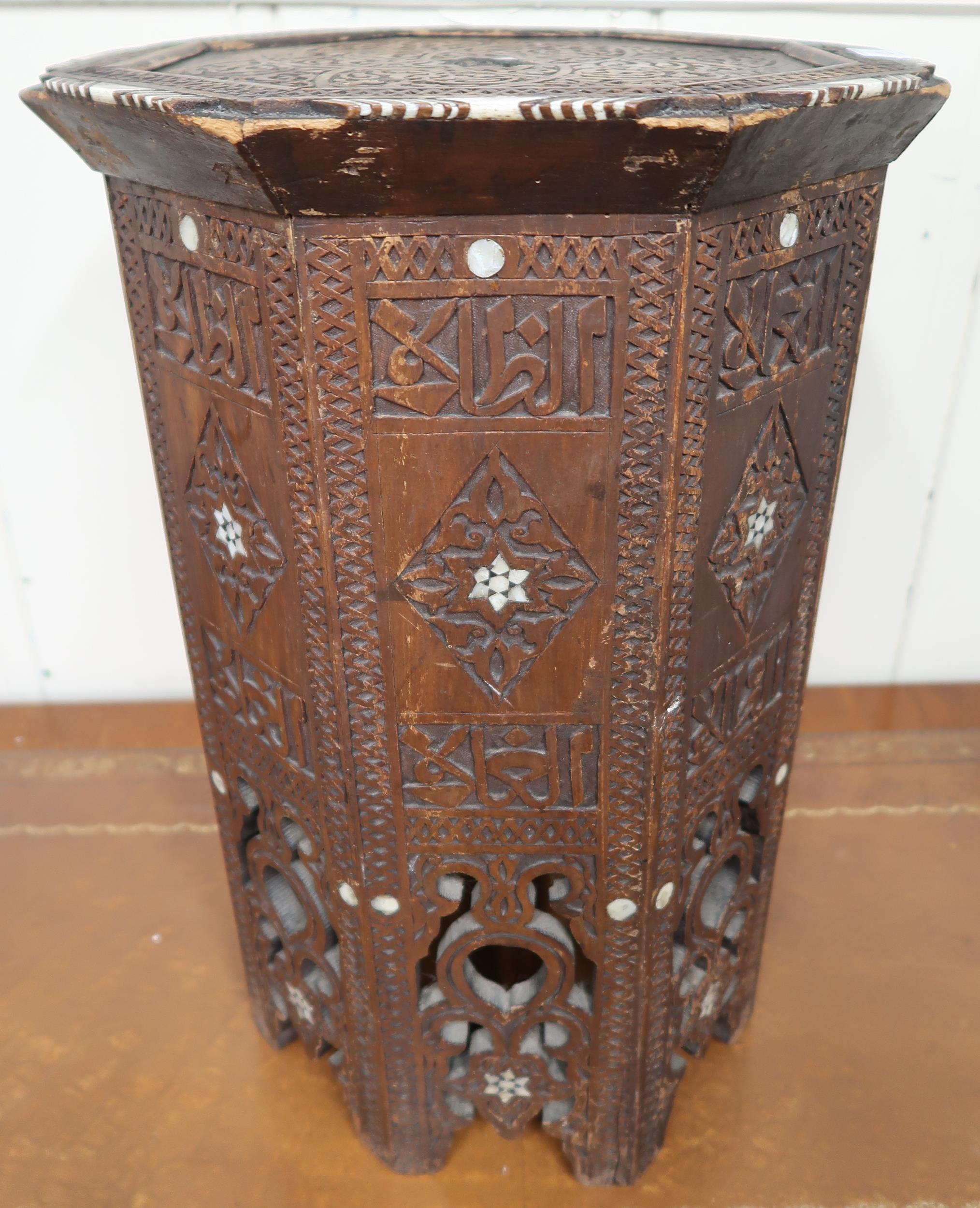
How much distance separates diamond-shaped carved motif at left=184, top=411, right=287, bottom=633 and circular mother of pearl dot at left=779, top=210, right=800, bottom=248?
540mm

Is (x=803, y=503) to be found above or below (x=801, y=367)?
below

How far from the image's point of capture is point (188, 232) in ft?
3.01

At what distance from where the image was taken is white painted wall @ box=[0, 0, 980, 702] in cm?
162

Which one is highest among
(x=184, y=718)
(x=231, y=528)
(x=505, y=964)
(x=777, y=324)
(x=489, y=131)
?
(x=489, y=131)

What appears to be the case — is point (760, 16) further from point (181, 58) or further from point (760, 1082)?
point (760, 1082)

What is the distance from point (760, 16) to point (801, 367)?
3.08 feet

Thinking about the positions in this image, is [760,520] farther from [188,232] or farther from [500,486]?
[188,232]

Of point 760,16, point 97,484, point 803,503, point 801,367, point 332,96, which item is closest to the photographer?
point 332,96

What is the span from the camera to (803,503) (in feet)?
3.66

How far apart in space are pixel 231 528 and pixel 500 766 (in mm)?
370

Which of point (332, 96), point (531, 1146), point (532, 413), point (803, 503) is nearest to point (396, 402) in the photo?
point (532, 413)

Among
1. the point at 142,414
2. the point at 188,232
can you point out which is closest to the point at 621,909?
the point at 188,232

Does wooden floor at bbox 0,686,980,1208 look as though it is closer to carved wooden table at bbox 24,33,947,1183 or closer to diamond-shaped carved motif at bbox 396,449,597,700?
carved wooden table at bbox 24,33,947,1183

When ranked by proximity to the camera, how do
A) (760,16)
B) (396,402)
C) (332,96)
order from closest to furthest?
(332,96), (396,402), (760,16)
